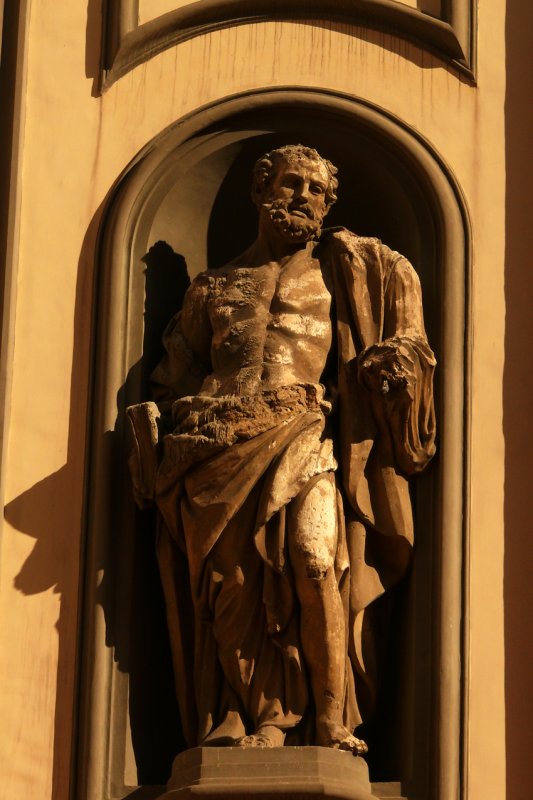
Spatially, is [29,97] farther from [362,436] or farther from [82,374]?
[362,436]

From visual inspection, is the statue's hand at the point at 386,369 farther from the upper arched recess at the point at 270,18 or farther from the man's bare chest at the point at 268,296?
the upper arched recess at the point at 270,18

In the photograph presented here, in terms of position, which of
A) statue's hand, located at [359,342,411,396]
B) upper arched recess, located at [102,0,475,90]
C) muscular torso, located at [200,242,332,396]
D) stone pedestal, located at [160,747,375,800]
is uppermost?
upper arched recess, located at [102,0,475,90]

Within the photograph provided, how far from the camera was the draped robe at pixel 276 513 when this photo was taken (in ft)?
29.0

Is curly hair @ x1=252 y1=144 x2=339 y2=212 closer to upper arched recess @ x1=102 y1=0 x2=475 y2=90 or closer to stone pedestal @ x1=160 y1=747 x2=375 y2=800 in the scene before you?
upper arched recess @ x1=102 y1=0 x2=475 y2=90

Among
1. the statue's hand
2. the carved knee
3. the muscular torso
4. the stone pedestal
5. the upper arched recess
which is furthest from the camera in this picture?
the upper arched recess

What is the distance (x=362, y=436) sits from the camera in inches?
358

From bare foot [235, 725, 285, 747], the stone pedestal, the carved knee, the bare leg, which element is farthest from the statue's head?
the stone pedestal

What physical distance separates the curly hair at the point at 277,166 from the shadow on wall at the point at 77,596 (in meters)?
0.72

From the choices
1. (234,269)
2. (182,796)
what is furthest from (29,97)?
(182,796)

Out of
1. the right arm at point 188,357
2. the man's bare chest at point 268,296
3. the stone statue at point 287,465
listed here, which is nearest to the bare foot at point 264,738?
the stone statue at point 287,465

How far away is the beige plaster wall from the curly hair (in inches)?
12.2

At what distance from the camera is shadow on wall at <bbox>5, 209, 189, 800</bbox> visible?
29.5 ft

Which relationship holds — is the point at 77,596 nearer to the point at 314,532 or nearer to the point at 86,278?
the point at 314,532

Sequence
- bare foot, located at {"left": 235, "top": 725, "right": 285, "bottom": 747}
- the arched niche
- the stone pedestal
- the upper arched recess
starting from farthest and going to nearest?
the upper arched recess → the arched niche → bare foot, located at {"left": 235, "top": 725, "right": 285, "bottom": 747} → the stone pedestal
